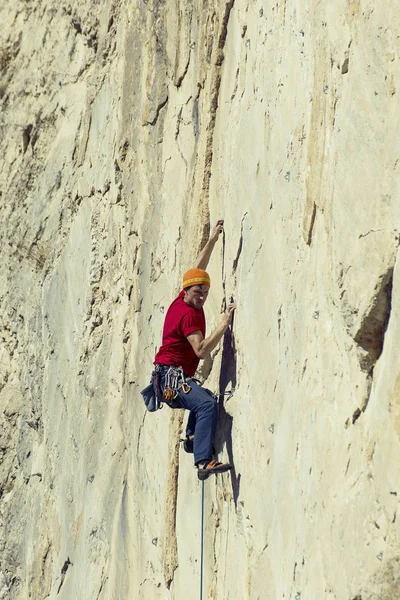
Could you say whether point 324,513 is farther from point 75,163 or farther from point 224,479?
point 75,163

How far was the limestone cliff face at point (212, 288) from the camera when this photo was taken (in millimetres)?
5555

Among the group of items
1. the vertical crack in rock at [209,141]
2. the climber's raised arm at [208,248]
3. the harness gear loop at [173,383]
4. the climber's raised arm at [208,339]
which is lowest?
the harness gear loop at [173,383]

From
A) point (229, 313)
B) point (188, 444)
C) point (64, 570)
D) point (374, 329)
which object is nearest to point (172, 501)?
point (188, 444)

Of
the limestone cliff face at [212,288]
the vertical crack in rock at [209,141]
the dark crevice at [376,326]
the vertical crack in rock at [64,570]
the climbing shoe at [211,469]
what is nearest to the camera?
the dark crevice at [376,326]

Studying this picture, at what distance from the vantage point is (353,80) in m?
5.76

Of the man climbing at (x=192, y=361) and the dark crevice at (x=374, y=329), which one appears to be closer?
the dark crevice at (x=374, y=329)

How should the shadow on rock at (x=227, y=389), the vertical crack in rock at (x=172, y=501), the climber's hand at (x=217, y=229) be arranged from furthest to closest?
the vertical crack in rock at (x=172, y=501)
the climber's hand at (x=217, y=229)
the shadow on rock at (x=227, y=389)

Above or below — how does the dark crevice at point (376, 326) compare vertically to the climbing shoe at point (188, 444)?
above

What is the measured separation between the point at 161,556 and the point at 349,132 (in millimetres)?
4575

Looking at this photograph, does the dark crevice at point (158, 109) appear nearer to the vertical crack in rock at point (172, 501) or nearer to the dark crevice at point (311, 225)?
the vertical crack in rock at point (172, 501)

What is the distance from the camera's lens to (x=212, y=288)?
8.53 meters

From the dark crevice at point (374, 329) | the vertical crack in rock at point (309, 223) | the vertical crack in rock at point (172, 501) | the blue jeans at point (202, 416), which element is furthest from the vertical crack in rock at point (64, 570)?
the dark crevice at point (374, 329)

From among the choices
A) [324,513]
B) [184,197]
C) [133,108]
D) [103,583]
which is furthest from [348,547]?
[133,108]

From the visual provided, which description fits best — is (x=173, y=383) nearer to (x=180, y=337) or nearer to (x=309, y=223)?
(x=180, y=337)
